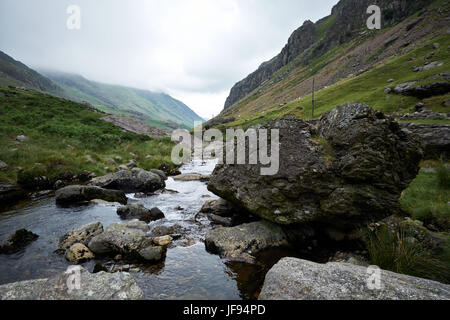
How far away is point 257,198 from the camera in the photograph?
9641 millimetres

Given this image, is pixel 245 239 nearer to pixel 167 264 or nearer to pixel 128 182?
pixel 167 264

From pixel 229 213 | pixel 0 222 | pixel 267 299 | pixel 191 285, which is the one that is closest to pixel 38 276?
pixel 191 285

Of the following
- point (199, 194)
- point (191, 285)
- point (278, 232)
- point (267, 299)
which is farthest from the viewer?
point (199, 194)

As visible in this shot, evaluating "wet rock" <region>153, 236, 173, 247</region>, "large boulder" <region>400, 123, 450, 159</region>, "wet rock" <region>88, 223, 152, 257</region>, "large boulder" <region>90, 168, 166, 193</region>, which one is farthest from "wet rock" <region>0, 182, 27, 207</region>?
"large boulder" <region>400, 123, 450, 159</region>

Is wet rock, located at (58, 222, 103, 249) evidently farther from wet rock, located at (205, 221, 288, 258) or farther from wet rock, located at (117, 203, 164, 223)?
wet rock, located at (205, 221, 288, 258)

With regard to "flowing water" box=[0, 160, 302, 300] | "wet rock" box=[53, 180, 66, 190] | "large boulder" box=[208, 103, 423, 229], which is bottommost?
"flowing water" box=[0, 160, 302, 300]

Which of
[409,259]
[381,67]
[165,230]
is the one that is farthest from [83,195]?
[381,67]

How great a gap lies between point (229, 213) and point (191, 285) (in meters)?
5.98

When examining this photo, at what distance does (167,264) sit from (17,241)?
23.3 ft

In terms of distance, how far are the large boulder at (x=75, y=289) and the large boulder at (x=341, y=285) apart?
11.2 feet

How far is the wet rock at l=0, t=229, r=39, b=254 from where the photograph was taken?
858 cm

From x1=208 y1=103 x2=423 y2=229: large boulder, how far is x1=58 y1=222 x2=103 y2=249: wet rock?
7495mm

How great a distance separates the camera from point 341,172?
8.37 metres
